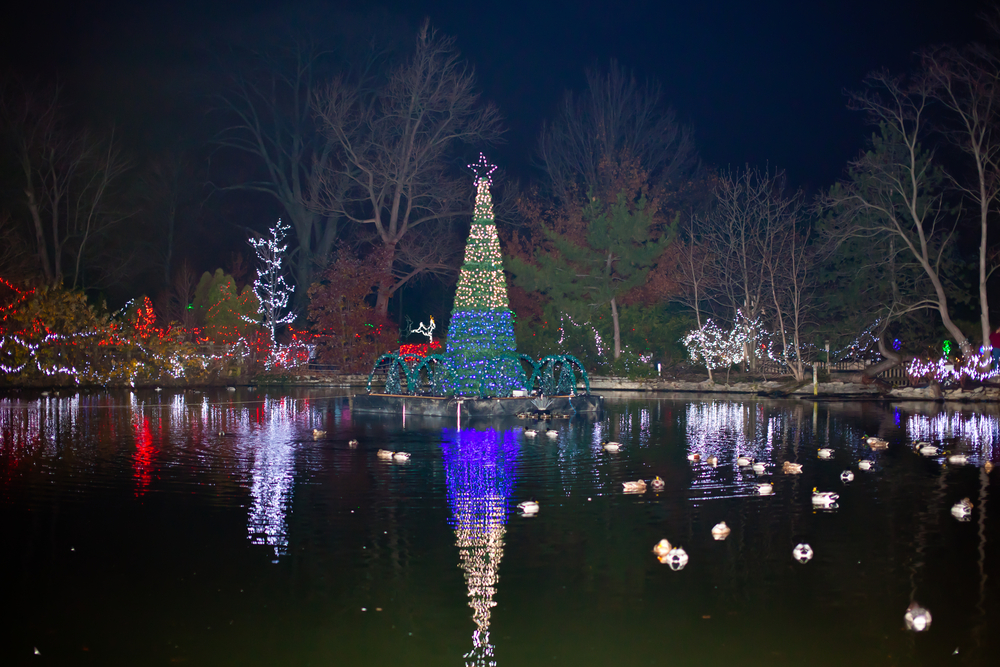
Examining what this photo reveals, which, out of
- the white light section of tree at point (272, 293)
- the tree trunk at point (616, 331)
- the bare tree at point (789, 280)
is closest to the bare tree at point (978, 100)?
the bare tree at point (789, 280)

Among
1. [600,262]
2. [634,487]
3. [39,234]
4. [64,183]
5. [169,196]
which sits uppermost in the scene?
[169,196]

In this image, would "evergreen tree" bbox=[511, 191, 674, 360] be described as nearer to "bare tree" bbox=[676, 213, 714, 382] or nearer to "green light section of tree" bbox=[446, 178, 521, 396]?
"bare tree" bbox=[676, 213, 714, 382]

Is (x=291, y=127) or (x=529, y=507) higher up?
(x=291, y=127)

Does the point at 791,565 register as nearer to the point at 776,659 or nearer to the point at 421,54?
the point at 776,659

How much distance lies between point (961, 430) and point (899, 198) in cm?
1634

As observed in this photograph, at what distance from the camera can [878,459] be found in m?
13.5

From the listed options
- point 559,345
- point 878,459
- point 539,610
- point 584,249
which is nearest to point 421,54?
point 584,249

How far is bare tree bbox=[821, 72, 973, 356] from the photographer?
94.9ft

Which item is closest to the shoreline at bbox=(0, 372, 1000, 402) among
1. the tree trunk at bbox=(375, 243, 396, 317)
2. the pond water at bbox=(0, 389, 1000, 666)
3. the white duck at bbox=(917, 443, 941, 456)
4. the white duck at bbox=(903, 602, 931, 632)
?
the tree trunk at bbox=(375, 243, 396, 317)

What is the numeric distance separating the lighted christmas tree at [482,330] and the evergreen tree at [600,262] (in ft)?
45.0

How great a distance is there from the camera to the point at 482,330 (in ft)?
71.8

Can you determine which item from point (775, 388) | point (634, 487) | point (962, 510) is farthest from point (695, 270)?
point (962, 510)

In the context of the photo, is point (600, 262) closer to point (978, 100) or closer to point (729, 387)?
point (729, 387)

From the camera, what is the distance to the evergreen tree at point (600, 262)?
116 feet
